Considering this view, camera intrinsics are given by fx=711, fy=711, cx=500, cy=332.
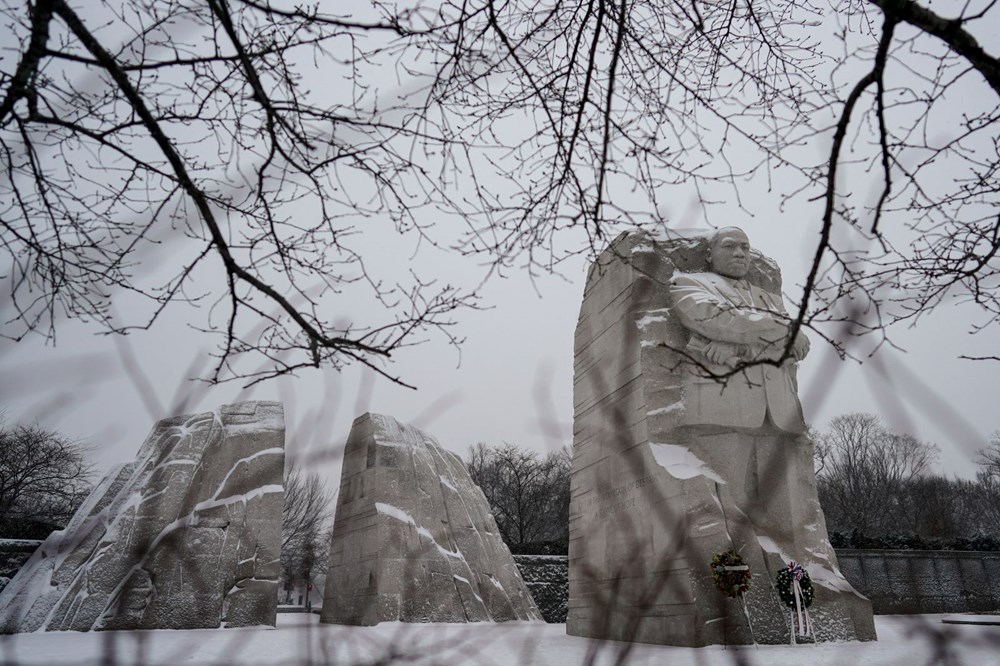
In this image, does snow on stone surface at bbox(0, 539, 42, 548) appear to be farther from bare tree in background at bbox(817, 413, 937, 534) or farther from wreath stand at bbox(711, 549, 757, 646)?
bare tree in background at bbox(817, 413, 937, 534)

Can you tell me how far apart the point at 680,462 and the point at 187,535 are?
511cm

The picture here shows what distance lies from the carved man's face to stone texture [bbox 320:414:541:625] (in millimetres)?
4801

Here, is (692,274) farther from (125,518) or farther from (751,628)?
(125,518)

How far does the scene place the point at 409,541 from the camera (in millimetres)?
9414

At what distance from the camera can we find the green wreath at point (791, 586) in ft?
19.6

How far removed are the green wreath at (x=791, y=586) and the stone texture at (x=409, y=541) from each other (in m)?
4.24

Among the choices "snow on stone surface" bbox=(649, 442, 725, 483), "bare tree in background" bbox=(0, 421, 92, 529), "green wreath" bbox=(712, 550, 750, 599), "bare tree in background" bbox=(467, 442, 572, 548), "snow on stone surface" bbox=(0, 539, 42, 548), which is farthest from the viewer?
"bare tree in background" bbox=(467, 442, 572, 548)

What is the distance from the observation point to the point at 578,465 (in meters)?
8.37

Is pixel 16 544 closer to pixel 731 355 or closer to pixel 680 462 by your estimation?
pixel 680 462

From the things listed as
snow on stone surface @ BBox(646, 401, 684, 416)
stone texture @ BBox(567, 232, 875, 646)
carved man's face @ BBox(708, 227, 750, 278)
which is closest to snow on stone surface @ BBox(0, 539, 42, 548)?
stone texture @ BBox(567, 232, 875, 646)

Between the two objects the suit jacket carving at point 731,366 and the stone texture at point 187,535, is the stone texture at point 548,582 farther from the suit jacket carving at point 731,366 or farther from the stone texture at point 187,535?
the suit jacket carving at point 731,366

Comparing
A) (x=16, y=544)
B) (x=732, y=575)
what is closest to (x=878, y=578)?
(x=732, y=575)

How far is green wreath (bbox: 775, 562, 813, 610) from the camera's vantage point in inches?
236

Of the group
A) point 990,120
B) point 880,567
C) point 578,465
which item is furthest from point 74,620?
point 880,567
